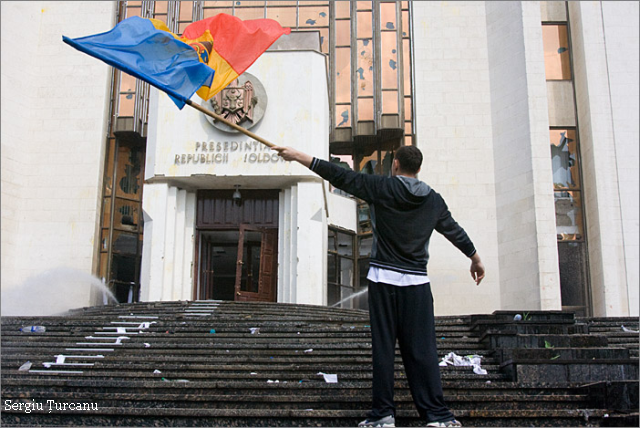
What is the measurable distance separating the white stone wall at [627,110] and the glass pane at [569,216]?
1.25 metres

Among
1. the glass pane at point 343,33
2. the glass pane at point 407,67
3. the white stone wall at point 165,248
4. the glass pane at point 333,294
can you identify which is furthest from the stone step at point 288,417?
the glass pane at point 343,33

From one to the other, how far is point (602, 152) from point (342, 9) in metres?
9.52

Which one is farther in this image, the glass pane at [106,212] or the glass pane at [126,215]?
the glass pane at [126,215]

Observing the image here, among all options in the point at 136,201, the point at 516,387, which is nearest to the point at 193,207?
the point at 136,201

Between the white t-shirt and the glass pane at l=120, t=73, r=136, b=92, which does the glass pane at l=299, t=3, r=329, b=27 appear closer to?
the glass pane at l=120, t=73, r=136, b=92

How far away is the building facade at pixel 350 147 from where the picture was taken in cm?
1781

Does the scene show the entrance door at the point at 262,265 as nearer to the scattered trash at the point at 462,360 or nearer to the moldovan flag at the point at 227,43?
the moldovan flag at the point at 227,43

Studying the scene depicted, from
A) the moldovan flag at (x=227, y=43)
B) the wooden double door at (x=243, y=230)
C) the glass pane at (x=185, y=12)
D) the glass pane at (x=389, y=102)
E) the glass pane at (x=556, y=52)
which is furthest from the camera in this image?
the glass pane at (x=185, y=12)

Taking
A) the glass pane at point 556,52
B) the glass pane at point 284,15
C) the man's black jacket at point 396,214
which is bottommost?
the man's black jacket at point 396,214

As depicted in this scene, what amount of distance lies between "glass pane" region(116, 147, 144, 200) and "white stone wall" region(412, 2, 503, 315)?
937 cm

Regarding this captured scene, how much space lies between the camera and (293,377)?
7062mm

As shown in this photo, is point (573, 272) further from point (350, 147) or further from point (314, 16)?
point (314, 16)

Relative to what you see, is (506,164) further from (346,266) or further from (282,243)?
(282,243)

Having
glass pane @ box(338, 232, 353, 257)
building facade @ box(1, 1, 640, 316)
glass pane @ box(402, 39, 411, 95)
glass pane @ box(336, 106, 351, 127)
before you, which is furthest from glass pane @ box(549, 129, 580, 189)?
glass pane @ box(338, 232, 353, 257)
